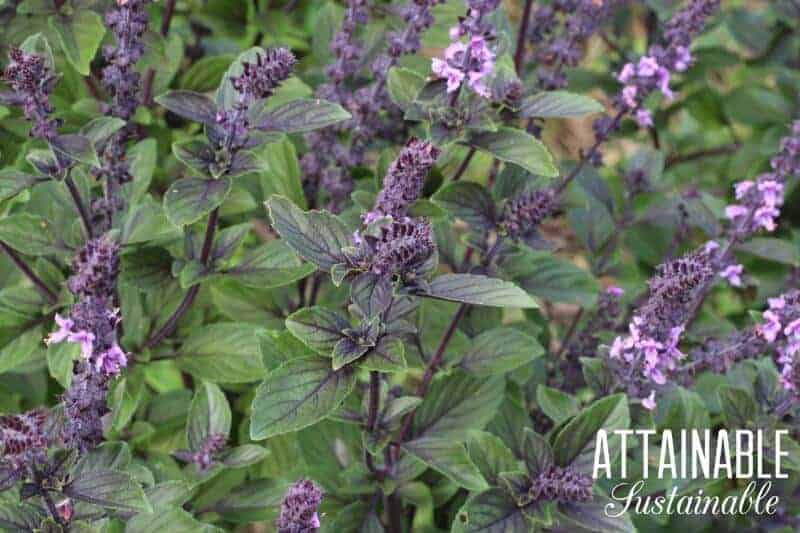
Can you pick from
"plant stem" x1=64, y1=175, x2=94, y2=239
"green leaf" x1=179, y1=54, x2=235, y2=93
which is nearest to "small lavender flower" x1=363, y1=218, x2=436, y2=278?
"plant stem" x1=64, y1=175, x2=94, y2=239

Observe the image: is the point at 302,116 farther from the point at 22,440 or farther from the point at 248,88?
the point at 22,440

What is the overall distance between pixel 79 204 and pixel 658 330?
137 centimetres

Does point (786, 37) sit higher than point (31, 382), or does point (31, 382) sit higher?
point (786, 37)

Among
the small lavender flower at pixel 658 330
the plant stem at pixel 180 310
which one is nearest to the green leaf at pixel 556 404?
the small lavender flower at pixel 658 330

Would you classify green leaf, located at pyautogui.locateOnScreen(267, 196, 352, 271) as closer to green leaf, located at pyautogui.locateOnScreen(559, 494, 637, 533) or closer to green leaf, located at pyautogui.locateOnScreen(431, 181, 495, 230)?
green leaf, located at pyautogui.locateOnScreen(431, 181, 495, 230)

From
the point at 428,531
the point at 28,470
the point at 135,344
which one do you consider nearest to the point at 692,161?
the point at 428,531

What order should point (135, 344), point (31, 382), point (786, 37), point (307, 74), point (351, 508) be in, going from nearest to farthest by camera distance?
point (351, 508), point (135, 344), point (31, 382), point (307, 74), point (786, 37)

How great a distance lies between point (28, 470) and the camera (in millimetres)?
1680

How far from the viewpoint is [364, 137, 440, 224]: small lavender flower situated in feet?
5.72

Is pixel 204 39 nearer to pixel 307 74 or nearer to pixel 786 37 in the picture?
pixel 307 74

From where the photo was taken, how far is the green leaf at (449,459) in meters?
2.05

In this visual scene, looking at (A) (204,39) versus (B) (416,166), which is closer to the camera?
(B) (416,166)

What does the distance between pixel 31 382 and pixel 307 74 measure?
128cm

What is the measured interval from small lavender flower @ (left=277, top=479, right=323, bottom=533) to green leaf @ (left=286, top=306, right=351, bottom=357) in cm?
27
